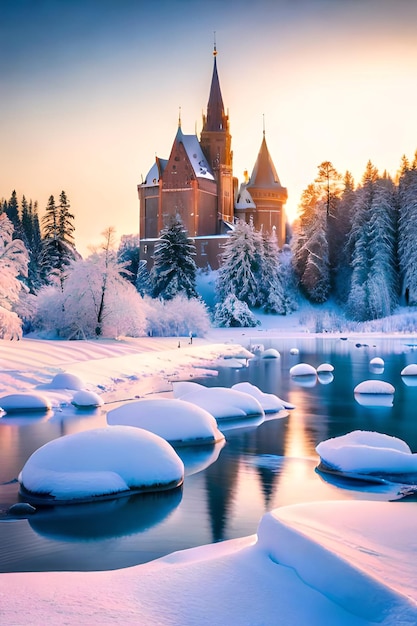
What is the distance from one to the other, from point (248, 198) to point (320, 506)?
74736 mm

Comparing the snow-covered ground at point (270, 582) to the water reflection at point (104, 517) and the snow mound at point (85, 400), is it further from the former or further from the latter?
the snow mound at point (85, 400)

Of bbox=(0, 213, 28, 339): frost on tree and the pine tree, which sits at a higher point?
the pine tree

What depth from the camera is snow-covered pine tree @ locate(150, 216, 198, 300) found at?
181 feet

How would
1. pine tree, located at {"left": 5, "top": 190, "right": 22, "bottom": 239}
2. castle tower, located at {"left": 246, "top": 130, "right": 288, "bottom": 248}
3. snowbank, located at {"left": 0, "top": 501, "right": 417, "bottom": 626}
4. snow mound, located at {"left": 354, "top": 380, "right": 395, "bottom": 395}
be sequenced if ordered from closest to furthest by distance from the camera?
snowbank, located at {"left": 0, "top": 501, "right": 417, "bottom": 626} < snow mound, located at {"left": 354, "top": 380, "right": 395, "bottom": 395} < pine tree, located at {"left": 5, "top": 190, "right": 22, "bottom": 239} < castle tower, located at {"left": 246, "top": 130, "right": 288, "bottom": 248}

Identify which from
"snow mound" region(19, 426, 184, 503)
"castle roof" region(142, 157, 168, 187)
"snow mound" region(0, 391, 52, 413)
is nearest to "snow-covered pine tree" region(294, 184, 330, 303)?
"castle roof" region(142, 157, 168, 187)

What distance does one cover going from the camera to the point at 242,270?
58500 millimetres

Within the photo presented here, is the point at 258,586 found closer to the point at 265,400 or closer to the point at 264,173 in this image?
the point at 265,400

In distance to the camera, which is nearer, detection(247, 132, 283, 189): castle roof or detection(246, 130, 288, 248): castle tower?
detection(246, 130, 288, 248): castle tower

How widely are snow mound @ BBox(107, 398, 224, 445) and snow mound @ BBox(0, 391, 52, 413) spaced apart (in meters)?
4.07

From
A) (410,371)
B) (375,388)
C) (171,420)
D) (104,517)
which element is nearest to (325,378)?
(410,371)

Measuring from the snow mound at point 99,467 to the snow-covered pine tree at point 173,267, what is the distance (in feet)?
148

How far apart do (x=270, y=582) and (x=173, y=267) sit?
51208 mm

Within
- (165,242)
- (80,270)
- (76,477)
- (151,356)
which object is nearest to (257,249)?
(165,242)

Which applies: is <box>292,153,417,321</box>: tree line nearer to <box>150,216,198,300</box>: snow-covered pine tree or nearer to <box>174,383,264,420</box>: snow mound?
<box>150,216,198,300</box>: snow-covered pine tree
